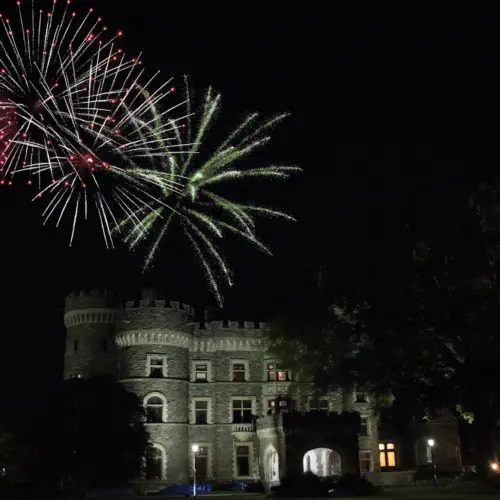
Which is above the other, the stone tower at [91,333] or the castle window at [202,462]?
the stone tower at [91,333]

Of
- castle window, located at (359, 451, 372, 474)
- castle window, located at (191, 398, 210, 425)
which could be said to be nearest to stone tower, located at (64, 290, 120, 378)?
castle window, located at (191, 398, 210, 425)

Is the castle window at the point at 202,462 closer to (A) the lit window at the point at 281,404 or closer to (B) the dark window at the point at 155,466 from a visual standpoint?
(B) the dark window at the point at 155,466

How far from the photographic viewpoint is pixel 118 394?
107ft

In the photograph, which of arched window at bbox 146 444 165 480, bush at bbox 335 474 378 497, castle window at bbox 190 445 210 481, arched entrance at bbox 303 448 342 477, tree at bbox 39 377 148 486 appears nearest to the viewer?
bush at bbox 335 474 378 497

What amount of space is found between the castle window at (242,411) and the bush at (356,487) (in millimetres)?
13510

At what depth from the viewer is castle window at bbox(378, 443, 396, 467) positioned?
142 ft

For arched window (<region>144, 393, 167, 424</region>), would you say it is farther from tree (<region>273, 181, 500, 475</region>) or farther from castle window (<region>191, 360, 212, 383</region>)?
tree (<region>273, 181, 500, 475</region>)

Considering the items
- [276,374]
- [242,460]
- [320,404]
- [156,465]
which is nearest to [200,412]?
[242,460]

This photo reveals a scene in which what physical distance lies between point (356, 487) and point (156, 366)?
16.1 m

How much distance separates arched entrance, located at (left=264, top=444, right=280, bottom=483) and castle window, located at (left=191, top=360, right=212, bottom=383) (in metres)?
5.99

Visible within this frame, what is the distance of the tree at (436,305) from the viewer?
89.5 feet

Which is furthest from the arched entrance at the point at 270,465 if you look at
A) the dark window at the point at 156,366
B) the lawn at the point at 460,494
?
the lawn at the point at 460,494

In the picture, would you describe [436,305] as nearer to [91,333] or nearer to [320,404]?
[320,404]

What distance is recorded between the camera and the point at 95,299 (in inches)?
1758
